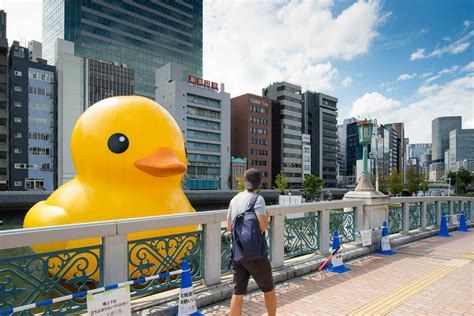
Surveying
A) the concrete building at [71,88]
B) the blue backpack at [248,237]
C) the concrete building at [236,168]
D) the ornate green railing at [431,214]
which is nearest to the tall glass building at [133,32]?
the concrete building at [71,88]

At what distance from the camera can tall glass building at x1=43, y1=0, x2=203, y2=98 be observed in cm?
7944

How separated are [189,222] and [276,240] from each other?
223 centimetres

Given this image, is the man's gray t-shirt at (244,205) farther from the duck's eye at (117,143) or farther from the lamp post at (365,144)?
the lamp post at (365,144)

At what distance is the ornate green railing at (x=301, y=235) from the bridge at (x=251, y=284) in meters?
0.03

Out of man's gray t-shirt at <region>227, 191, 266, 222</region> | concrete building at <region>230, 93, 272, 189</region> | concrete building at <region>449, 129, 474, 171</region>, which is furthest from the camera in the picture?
concrete building at <region>449, 129, 474, 171</region>

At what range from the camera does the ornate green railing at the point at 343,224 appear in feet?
28.6

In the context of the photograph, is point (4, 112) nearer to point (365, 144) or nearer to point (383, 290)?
point (365, 144)

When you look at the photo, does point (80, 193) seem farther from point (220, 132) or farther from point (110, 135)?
point (220, 132)

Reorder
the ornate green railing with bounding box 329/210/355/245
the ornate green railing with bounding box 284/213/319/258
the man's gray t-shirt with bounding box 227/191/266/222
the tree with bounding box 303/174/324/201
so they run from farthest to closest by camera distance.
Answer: the tree with bounding box 303/174/324/201
the ornate green railing with bounding box 329/210/355/245
the ornate green railing with bounding box 284/213/319/258
the man's gray t-shirt with bounding box 227/191/266/222

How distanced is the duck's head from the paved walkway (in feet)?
12.0

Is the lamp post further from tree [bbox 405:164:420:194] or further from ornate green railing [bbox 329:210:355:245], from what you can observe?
tree [bbox 405:164:420:194]

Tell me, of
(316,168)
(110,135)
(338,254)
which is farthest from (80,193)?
(316,168)

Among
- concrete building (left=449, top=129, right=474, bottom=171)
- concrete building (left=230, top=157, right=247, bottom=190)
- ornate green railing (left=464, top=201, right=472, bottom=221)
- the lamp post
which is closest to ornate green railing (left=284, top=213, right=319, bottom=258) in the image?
the lamp post

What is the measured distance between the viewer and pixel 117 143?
7344mm
